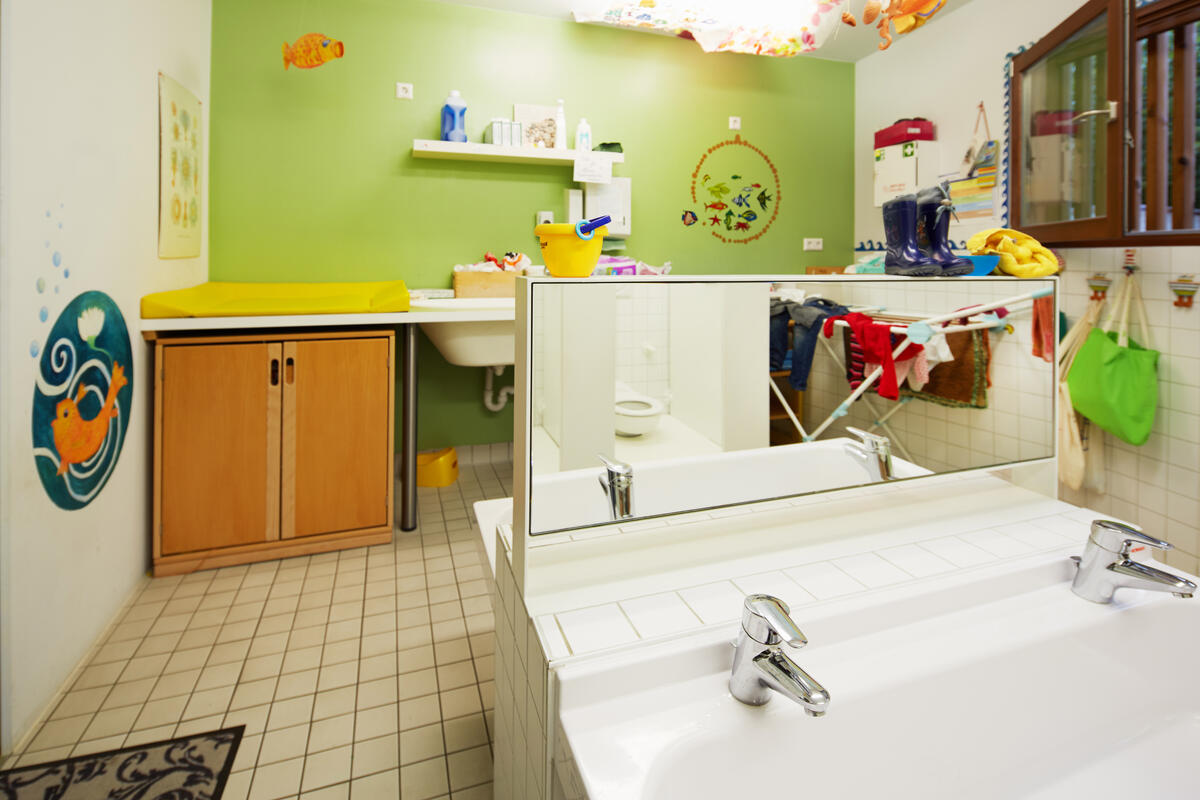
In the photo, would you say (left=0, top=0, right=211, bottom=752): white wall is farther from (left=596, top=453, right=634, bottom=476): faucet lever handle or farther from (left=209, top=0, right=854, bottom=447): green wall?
(left=596, top=453, right=634, bottom=476): faucet lever handle

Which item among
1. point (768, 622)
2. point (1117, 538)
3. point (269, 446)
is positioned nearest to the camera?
point (768, 622)

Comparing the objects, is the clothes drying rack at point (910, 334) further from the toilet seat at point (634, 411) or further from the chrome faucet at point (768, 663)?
the chrome faucet at point (768, 663)

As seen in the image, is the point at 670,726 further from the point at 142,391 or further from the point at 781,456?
the point at 142,391

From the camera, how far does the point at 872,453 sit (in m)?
1.19

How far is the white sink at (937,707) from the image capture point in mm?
719

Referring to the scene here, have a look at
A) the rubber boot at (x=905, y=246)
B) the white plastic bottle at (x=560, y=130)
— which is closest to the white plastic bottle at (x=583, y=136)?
the white plastic bottle at (x=560, y=130)

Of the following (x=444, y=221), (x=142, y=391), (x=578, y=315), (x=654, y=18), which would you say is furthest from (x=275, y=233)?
(x=578, y=315)

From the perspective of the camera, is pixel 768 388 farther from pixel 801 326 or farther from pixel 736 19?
pixel 736 19

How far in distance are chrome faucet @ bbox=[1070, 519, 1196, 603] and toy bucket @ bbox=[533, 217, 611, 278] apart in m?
0.86

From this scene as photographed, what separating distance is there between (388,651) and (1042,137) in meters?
3.26

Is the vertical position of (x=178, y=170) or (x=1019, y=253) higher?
(x=178, y=170)

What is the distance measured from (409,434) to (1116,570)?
2459 millimetres

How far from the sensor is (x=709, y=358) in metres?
1.08

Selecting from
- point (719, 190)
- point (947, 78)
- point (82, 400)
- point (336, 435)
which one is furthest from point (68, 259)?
point (947, 78)
